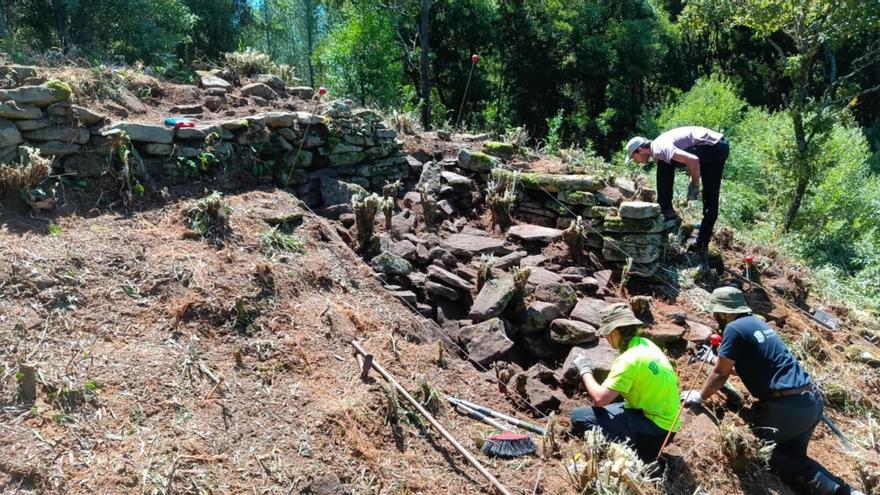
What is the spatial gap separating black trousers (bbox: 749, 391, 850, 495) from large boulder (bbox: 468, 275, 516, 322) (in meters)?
2.14

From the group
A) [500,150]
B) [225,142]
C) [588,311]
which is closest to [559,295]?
[588,311]

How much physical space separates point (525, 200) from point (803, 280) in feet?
11.1

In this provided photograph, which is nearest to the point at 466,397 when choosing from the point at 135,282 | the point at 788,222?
the point at 135,282

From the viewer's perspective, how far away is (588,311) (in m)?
5.63

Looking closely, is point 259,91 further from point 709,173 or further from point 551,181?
point 709,173

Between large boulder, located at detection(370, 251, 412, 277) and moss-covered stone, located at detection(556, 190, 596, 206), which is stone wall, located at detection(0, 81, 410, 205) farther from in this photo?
moss-covered stone, located at detection(556, 190, 596, 206)

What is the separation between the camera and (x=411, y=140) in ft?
26.4

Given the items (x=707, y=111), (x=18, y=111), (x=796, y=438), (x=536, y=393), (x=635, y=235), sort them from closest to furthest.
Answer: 1. (x=796, y=438)
2. (x=536, y=393)
3. (x=18, y=111)
4. (x=635, y=235)
5. (x=707, y=111)

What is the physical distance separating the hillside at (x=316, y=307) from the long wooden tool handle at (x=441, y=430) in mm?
90

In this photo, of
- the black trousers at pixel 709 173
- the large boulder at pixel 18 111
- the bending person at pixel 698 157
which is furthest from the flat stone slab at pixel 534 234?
the large boulder at pixel 18 111

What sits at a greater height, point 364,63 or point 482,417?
point 364,63

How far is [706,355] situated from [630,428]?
1401 mm

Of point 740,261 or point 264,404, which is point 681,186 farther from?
point 264,404

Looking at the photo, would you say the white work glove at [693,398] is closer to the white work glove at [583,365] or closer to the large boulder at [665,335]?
the large boulder at [665,335]
